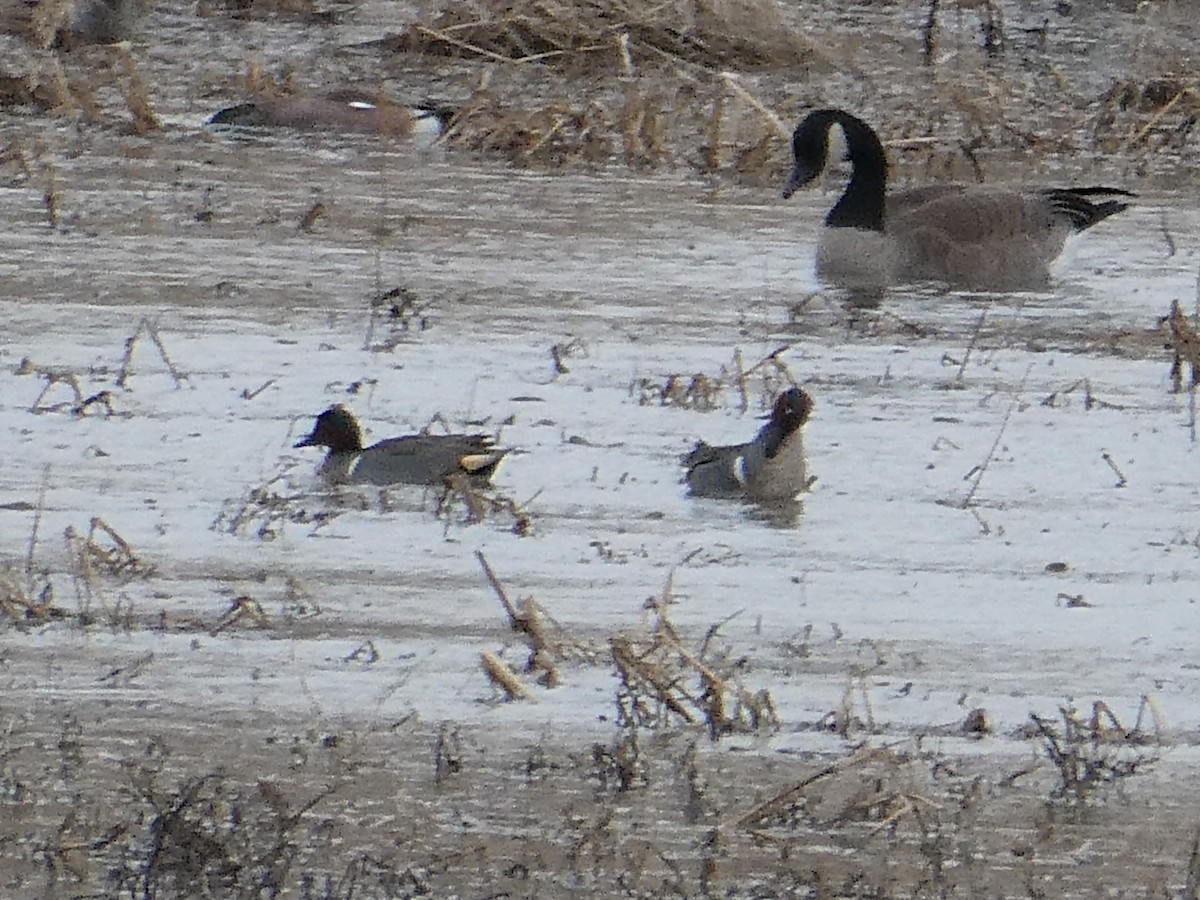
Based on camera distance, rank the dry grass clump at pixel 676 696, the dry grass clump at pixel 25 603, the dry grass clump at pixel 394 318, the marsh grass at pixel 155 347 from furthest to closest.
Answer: the dry grass clump at pixel 394 318 < the marsh grass at pixel 155 347 < the dry grass clump at pixel 25 603 < the dry grass clump at pixel 676 696

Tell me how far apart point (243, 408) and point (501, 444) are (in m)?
0.88

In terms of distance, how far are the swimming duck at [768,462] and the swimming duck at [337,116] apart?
6.30 meters

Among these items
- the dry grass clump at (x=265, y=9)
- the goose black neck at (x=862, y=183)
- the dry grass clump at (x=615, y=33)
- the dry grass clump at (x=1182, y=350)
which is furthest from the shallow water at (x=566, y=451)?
the dry grass clump at (x=265, y=9)

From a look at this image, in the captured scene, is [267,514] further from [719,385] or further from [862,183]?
[862,183]

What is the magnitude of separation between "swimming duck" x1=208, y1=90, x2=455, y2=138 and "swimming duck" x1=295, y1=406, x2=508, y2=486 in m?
6.12

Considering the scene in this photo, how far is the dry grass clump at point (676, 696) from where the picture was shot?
5.48 metres

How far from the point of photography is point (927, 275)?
1144 cm

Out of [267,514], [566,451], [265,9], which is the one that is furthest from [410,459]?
[265,9]

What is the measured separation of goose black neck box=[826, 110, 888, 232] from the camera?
11.5 m

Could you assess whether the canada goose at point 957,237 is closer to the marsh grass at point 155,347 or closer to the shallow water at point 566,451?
the shallow water at point 566,451

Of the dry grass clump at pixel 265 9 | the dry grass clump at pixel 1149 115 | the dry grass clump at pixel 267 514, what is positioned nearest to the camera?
the dry grass clump at pixel 267 514

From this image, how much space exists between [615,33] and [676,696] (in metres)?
10.8

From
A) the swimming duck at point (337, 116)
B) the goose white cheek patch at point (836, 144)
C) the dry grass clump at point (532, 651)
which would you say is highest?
the dry grass clump at point (532, 651)

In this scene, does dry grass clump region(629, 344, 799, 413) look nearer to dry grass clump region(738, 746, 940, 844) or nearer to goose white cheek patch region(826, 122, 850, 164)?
goose white cheek patch region(826, 122, 850, 164)
